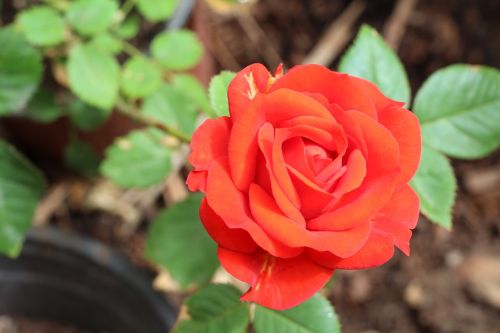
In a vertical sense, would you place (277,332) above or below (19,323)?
above

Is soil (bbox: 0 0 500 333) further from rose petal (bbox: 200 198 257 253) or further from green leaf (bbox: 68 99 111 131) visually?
rose petal (bbox: 200 198 257 253)

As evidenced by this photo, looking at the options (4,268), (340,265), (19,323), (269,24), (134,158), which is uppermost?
(340,265)

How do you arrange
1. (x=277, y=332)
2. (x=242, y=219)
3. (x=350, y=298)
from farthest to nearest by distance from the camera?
1. (x=350, y=298)
2. (x=277, y=332)
3. (x=242, y=219)

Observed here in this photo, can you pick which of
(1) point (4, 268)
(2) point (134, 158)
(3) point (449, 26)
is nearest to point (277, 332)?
(2) point (134, 158)

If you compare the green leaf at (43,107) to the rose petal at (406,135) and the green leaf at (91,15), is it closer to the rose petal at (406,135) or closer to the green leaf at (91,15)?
the green leaf at (91,15)

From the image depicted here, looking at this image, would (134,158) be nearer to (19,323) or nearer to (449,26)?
(19,323)

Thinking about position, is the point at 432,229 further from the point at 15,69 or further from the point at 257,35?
the point at 15,69
